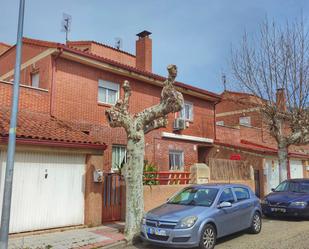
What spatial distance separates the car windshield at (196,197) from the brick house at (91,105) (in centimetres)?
316

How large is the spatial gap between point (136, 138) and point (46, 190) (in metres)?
3.25

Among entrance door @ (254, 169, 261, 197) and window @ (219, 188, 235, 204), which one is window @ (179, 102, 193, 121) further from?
window @ (219, 188, 235, 204)

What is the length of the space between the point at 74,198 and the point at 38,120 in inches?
120

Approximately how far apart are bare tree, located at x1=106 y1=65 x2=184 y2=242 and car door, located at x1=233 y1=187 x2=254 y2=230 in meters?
2.71

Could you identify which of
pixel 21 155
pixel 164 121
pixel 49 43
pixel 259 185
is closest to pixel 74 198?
pixel 21 155

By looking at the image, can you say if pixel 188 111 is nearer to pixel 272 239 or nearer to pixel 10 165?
pixel 272 239

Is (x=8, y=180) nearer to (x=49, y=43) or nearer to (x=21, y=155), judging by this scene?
(x=21, y=155)

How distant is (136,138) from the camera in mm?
9266

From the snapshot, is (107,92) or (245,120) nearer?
(107,92)

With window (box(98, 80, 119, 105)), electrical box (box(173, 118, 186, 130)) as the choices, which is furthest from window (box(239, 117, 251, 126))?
window (box(98, 80, 119, 105))

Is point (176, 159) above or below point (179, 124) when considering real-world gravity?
below

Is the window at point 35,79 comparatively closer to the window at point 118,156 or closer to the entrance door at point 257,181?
the window at point 118,156

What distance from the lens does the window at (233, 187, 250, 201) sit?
367 inches

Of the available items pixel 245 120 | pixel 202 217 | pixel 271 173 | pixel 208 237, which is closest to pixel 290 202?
pixel 208 237
